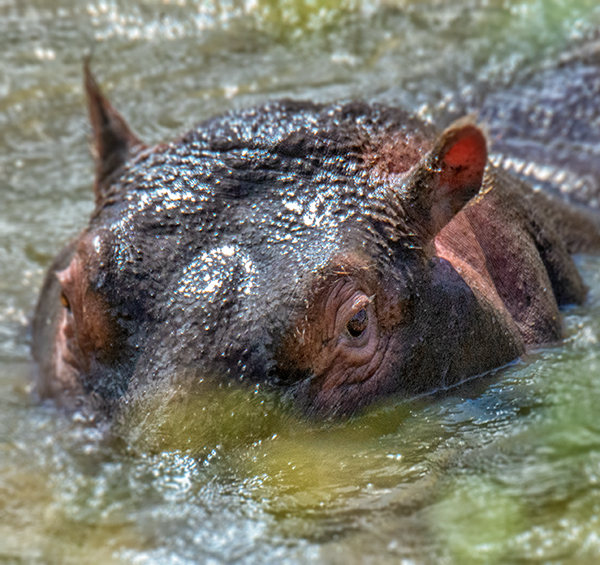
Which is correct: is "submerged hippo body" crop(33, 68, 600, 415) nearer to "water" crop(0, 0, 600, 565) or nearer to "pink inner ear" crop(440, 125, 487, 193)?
"pink inner ear" crop(440, 125, 487, 193)

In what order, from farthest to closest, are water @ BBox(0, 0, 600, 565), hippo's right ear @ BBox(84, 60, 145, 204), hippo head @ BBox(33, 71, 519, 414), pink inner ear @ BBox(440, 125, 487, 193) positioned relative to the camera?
1. hippo's right ear @ BBox(84, 60, 145, 204)
2. pink inner ear @ BBox(440, 125, 487, 193)
3. hippo head @ BBox(33, 71, 519, 414)
4. water @ BBox(0, 0, 600, 565)

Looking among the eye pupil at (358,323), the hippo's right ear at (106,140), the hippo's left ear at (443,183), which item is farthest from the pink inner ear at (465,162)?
the hippo's right ear at (106,140)

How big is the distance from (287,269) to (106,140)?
155 cm

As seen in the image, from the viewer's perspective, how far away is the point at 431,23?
320 inches

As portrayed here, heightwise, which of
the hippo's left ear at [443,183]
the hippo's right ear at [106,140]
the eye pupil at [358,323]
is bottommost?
the eye pupil at [358,323]

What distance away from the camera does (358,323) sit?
3168mm

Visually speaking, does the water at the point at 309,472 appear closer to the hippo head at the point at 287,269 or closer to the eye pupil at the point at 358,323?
the hippo head at the point at 287,269

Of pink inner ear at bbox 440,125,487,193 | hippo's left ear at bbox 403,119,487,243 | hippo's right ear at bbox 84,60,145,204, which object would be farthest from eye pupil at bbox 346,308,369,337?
hippo's right ear at bbox 84,60,145,204

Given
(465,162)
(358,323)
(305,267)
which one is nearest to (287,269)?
(305,267)

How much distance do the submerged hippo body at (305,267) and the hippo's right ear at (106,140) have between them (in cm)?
29

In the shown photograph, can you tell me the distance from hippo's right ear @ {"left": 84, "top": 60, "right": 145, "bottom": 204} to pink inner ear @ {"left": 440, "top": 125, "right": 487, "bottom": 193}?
154 centimetres

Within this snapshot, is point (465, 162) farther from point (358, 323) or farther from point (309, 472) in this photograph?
point (309, 472)

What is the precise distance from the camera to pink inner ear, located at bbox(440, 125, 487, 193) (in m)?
3.25

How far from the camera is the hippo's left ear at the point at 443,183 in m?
3.29
